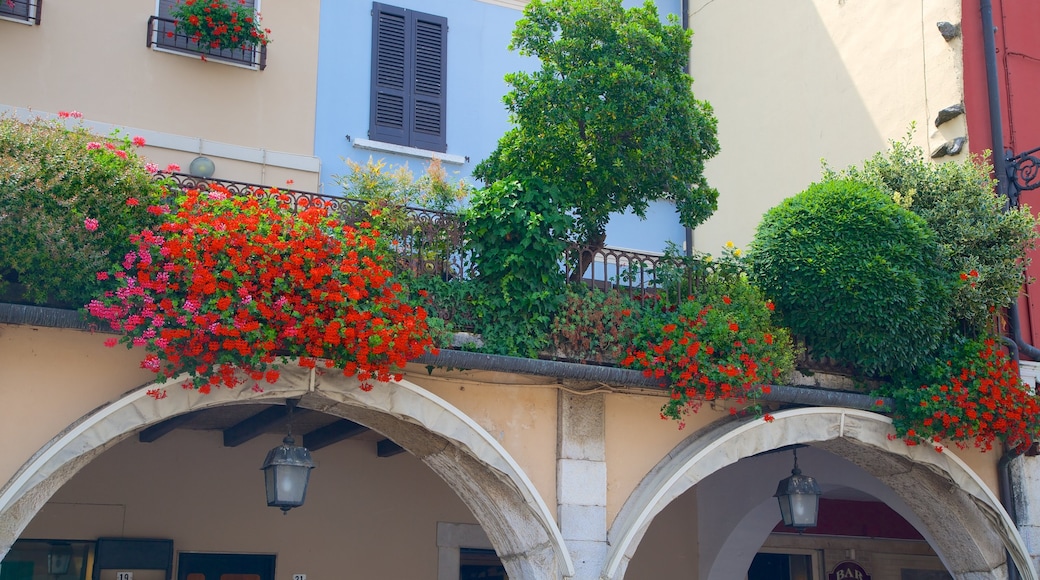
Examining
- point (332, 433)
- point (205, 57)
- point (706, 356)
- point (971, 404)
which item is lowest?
point (332, 433)

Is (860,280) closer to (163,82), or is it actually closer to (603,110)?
(603,110)

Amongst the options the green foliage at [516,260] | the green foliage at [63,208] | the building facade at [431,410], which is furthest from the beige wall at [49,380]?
the green foliage at [516,260]

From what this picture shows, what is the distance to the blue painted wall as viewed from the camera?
30.2 feet

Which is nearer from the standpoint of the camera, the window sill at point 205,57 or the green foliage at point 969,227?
the green foliage at point 969,227

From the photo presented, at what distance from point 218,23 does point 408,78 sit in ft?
5.35

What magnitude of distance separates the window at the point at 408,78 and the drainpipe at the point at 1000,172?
4452 mm

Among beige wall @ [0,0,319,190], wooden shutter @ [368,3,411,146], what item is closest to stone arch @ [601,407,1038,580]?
wooden shutter @ [368,3,411,146]

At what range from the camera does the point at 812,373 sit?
800 centimetres

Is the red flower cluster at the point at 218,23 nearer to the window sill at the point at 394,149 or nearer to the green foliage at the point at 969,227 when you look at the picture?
the window sill at the point at 394,149

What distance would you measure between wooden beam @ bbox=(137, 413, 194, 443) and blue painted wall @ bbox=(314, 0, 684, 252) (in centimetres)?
207

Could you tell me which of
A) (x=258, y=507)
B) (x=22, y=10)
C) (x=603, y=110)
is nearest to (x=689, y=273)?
(x=603, y=110)

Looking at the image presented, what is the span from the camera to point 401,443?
7.25 metres

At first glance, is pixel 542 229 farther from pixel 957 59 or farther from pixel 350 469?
pixel 957 59

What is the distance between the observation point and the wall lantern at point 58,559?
27.4 feet
